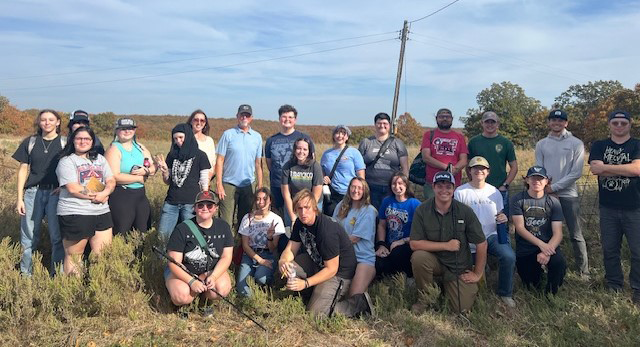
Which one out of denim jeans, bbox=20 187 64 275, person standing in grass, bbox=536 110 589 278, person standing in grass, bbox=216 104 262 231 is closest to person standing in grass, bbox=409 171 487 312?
person standing in grass, bbox=536 110 589 278

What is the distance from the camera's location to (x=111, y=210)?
5355mm

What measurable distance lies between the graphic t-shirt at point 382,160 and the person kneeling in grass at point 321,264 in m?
1.51

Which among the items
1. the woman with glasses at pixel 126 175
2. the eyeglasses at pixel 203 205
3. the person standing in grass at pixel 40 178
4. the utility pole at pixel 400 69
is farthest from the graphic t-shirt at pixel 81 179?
the utility pole at pixel 400 69

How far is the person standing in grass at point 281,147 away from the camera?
606 centimetres

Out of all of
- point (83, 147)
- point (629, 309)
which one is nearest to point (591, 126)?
point (629, 309)

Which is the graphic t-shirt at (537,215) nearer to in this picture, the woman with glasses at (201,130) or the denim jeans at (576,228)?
the denim jeans at (576,228)

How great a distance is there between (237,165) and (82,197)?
1.83 meters

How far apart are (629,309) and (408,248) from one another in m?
2.14

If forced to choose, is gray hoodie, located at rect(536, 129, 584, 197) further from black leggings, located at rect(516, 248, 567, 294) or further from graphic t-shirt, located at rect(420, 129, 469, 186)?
graphic t-shirt, located at rect(420, 129, 469, 186)

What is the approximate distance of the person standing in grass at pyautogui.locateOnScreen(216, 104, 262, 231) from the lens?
5.98m

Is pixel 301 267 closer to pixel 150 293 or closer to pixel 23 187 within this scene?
pixel 150 293

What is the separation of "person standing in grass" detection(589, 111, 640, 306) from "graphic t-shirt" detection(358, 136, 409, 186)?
7.39 feet

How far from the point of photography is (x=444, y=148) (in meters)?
6.13

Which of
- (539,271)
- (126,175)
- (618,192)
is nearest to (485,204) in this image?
(539,271)
